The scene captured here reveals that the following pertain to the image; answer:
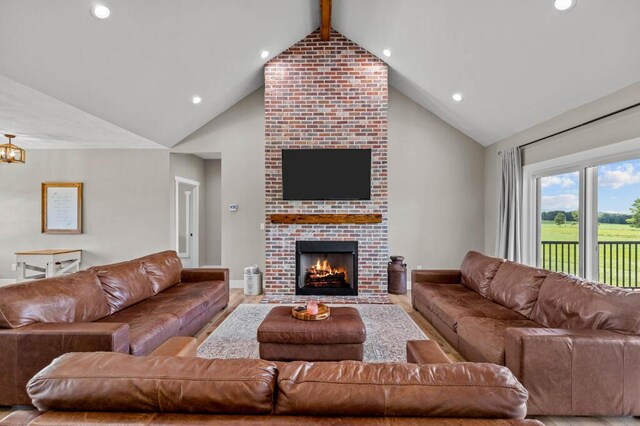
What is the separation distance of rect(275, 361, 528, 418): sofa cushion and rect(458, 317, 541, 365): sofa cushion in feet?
4.89

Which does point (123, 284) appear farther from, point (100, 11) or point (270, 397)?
point (270, 397)

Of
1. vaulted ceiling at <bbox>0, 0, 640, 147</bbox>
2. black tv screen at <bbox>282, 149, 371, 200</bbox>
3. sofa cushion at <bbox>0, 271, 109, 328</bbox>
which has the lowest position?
sofa cushion at <bbox>0, 271, 109, 328</bbox>

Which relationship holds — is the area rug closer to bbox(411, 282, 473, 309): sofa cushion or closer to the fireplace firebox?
bbox(411, 282, 473, 309): sofa cushion

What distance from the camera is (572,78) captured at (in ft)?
11.0

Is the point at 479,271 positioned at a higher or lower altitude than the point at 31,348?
higher

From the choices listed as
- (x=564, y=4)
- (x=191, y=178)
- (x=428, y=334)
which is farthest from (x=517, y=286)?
(x=191, y=178)

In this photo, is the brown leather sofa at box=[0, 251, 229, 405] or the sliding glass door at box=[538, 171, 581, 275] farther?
the sliding glass door at box=[538, 171, 581, 275]

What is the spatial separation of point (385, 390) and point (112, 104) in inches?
176

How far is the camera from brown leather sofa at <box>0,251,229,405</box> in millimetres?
2133

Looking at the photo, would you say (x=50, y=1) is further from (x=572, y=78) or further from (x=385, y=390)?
(x=572, y=78)

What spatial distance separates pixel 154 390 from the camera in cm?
101

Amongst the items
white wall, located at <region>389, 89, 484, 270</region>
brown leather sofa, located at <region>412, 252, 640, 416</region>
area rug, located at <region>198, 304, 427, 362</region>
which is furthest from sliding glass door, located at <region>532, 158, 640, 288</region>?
area rug, located at <region>198, 304, 427, 362</region>

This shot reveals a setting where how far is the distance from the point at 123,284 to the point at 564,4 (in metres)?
4.70

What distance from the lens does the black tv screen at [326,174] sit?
5086 millimetres
